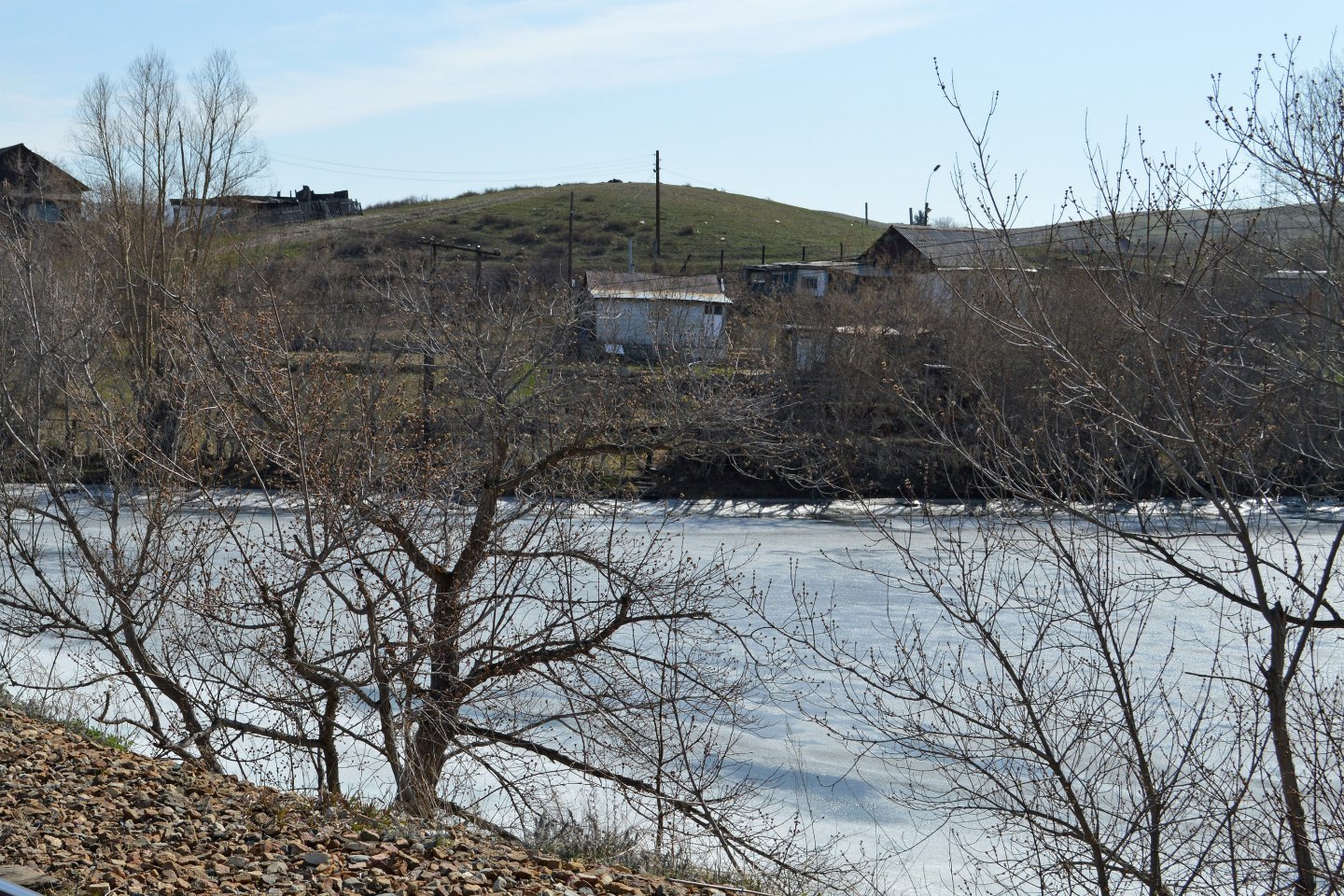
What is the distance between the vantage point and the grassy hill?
73.0 meters

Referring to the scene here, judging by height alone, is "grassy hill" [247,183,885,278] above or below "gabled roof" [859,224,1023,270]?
above

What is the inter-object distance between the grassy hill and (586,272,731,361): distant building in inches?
767

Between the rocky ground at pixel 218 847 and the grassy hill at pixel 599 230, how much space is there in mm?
54240

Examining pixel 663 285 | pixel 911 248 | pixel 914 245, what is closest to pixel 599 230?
pixel 911 248

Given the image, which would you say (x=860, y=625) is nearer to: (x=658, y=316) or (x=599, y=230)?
(x=658, y=316)

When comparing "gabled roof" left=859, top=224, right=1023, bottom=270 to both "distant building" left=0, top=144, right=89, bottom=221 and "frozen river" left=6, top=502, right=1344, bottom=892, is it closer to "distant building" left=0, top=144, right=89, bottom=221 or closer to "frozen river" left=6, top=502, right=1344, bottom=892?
"frozen river" left=6, top=502, right=1344, bottom=892

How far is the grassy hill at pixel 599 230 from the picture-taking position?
7300 centimetres

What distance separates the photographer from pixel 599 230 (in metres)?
81.8

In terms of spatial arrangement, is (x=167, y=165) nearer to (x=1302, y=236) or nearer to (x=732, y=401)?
(x=732, y=401)

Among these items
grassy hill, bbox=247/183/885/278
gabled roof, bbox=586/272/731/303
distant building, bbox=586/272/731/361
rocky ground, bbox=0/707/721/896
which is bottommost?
rocky ground, bbox=0/707/721/896

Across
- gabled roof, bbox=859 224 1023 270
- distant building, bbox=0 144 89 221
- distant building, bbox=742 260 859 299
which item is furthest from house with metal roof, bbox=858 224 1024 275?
distant building, bbox=0 144 89 221

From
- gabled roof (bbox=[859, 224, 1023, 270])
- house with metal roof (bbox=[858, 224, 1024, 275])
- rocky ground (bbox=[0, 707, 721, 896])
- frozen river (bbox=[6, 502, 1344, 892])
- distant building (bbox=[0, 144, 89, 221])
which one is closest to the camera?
rocky ground (bbox=[0, 707, 721, 896])

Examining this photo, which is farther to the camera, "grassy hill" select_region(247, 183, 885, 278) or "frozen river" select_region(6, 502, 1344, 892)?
"grassy hill" select_region(247, 183, 885, 278)

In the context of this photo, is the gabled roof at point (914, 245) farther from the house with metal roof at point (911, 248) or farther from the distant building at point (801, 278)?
the distant building at point (801, 278)
